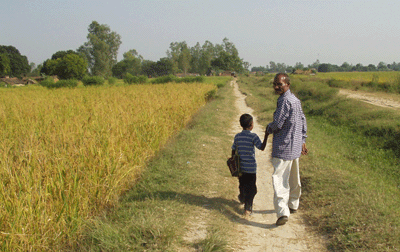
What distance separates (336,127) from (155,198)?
8051mm

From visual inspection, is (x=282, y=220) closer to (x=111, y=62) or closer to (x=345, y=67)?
(x=111, y=62)

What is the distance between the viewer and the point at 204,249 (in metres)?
2.79

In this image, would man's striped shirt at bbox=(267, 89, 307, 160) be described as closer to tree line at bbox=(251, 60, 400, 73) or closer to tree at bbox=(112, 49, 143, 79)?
tree line at bbox=(251, 60, 400, 73)

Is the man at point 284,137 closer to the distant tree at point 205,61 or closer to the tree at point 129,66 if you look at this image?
the tree at point 129,66

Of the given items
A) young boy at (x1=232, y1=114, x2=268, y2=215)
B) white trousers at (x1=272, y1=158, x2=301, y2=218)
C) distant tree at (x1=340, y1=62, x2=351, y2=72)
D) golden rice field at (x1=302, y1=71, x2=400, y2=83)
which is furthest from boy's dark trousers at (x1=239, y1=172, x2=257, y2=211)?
distant tree at (x1=340, y1=62, x2=351, y2=72)

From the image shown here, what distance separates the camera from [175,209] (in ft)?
11.7

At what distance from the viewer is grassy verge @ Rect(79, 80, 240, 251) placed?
2.80m

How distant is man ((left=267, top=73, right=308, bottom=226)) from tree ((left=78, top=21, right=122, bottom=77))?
53211 mm

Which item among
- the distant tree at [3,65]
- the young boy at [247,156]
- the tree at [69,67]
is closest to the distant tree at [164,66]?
the tree at [69,67]

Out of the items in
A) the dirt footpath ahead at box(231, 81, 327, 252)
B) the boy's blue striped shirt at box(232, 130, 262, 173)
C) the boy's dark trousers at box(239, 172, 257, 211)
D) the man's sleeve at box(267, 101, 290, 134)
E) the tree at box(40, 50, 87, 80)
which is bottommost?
the dirt footpath ahead at box(231, 81, 327, 252)

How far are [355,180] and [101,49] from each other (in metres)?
54.6

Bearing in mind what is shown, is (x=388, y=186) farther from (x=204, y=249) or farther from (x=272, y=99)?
(x=272, y=99)

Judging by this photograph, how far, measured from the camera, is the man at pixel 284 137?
323 cm

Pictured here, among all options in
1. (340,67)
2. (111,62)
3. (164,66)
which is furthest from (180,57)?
(340,67)
